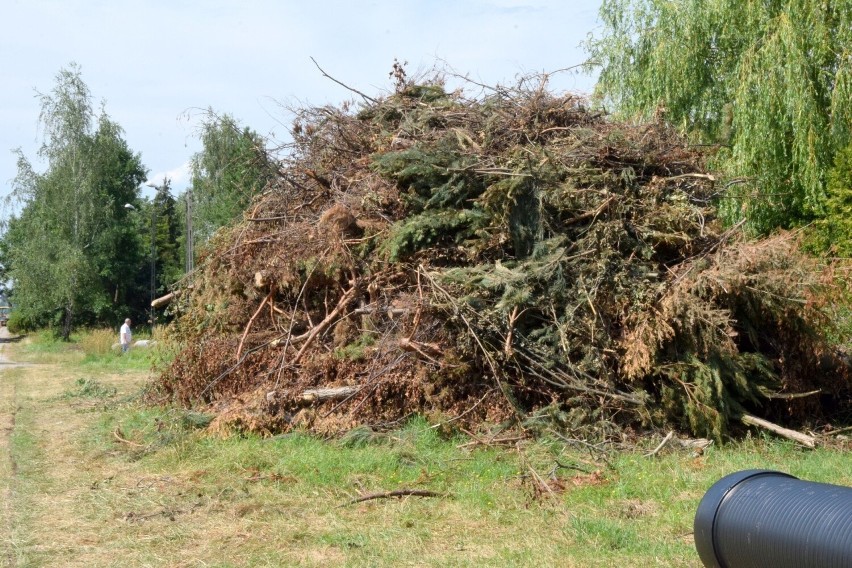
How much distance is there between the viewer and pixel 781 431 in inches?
322

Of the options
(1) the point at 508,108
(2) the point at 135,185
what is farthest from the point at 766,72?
(2) the point at 135,185

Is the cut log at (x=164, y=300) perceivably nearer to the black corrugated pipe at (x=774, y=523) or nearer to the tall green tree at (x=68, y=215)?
the black corrugated pipe at (x=774, y=523)

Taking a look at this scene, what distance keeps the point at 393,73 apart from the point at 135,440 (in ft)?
19.1

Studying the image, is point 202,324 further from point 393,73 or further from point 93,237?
point 93,237

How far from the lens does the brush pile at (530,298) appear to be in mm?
8383

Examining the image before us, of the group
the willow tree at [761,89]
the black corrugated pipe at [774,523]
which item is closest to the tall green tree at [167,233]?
the willow tree at [761,89]

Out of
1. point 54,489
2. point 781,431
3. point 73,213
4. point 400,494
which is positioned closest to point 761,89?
point 781,431

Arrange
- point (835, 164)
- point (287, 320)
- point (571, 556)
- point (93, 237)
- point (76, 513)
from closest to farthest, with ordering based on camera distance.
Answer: point (571, 556), point (76, 513), point (287, 320), point (835, 164), point (93, 237)

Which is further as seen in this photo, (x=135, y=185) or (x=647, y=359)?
(x=135, y=185)

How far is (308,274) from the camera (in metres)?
10.3

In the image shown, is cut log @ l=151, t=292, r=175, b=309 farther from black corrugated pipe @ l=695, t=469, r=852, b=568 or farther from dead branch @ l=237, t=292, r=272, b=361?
black corrugated pipe @ l=695, t=469, r=852, b=568

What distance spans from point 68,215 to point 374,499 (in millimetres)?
39181

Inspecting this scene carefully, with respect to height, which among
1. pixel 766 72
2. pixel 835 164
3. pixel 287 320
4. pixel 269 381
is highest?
pixel 766 72

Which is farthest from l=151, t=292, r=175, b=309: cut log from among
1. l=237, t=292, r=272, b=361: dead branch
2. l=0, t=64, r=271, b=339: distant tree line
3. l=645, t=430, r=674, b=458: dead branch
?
l=0, t=64, r=271, b=339: distant tree line
